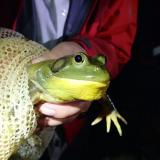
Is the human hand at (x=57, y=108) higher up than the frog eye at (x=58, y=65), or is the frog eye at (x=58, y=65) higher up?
the frog eye at (x=58, y=65)

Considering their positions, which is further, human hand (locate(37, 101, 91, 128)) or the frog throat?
human hand (locate(37, 101, 91, 128))

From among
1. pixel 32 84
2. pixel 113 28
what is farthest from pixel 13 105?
pixel 113 28

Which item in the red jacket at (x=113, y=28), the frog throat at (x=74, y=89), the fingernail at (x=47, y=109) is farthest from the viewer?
the red jacket at (x=113, y=28)

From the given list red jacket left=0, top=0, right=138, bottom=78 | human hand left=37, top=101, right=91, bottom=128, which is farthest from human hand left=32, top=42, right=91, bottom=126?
red jacket left=0, top=0, right=138, bottom=78

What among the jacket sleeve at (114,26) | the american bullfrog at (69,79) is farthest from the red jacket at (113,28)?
the american bullfrog at (69,79)

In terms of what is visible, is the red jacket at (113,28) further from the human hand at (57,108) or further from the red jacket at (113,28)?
the human hand at (57,108)

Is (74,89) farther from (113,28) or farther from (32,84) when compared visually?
(113,28)

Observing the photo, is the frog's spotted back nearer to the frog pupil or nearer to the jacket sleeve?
the frog pupil
